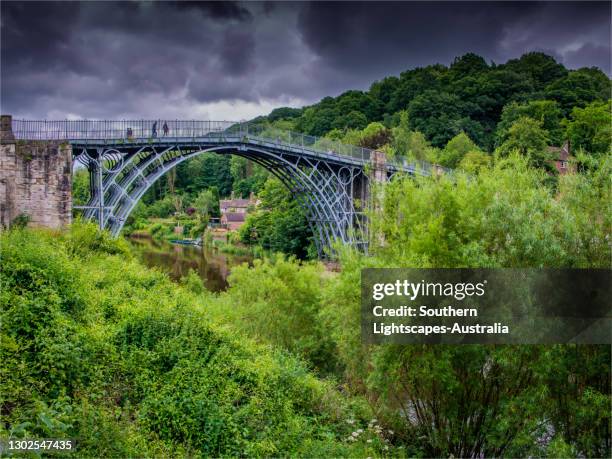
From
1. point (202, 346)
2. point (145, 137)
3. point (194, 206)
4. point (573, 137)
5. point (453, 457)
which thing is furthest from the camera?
point (194, 206)

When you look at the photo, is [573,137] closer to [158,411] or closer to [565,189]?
[565,189]

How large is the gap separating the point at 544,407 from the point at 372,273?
4.29 meters

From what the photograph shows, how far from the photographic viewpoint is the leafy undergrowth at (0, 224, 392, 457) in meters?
8.51

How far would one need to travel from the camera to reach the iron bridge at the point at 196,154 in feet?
74.8

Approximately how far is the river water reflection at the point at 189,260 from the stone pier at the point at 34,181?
11.0 meters

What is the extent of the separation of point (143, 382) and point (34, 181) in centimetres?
1436

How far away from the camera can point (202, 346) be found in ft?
38.0

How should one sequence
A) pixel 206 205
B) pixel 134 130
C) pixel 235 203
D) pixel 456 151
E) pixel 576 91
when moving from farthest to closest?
pixel 235 203 → pixel 206 205 → pixel 576 91 → pixel 456 151 → pixel 134 130

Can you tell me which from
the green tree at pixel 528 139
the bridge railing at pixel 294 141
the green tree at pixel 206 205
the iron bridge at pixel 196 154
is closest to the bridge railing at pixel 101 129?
the iron bridge at pixel 196 154

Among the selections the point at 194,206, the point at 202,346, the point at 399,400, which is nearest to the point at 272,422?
the point at 202,346

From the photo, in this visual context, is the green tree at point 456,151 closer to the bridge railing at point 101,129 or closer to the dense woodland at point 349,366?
the bridge railing at point 101,129

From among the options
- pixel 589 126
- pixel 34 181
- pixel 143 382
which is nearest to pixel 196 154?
pixel 34 181

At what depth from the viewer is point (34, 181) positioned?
2139cm

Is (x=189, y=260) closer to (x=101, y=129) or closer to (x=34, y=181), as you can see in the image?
(x=101, y=129)
